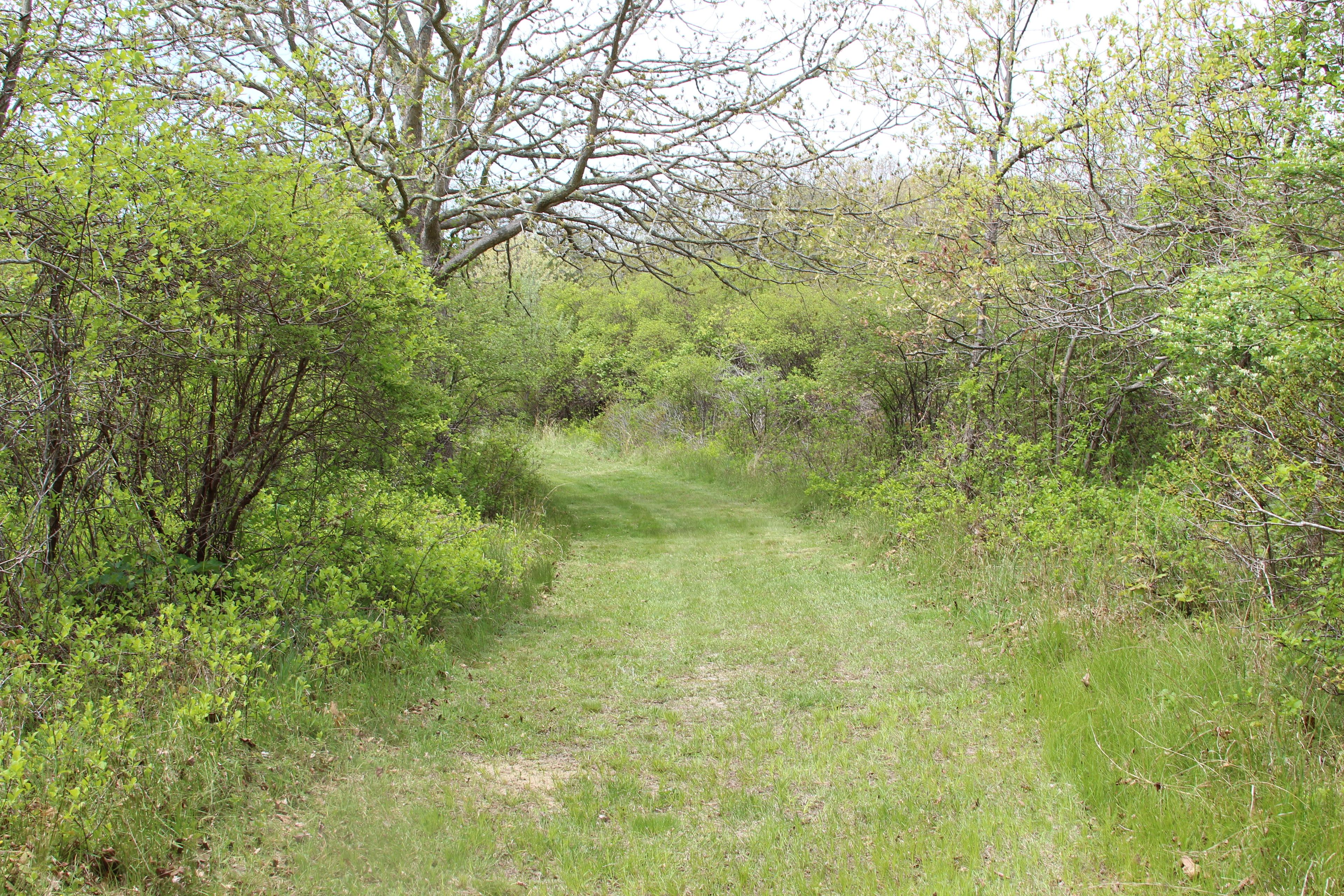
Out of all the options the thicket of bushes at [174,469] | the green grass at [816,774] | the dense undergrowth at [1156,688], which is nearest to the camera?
the dense undergrowth at [1156,688]

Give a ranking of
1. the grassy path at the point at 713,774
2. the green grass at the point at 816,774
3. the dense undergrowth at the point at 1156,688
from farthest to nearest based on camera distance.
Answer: the grassy path at the point at 713,774, the green grass at the point at 816,774, the dense undergrowth at the point at 1156,688

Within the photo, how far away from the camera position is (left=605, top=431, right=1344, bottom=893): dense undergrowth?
3484mm

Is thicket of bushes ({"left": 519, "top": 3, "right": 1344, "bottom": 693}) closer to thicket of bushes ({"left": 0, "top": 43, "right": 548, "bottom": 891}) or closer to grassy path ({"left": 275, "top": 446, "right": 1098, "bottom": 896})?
grassy path ({"left": 275, "top": 446, "right": 1098, "bottom": 896})

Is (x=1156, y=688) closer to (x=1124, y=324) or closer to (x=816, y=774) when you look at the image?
(x=816, y=774)

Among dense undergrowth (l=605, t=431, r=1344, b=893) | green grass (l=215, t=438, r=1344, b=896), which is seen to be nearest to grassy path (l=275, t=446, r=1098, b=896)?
green grass (l=215, t=438, r=1344, b=896)

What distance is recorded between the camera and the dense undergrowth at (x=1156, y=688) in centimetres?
348

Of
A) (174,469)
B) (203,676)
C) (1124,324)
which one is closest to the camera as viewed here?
(203,676)

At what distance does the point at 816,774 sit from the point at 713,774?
22.7 inches

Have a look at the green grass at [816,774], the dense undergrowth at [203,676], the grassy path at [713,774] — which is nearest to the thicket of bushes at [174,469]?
the dense undergrowth at [203,676]

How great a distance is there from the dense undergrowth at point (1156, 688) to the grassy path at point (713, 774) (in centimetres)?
27

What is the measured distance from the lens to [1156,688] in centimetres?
479

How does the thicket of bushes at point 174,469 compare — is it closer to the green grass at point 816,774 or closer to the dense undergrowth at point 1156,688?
the green grass at point 816,774

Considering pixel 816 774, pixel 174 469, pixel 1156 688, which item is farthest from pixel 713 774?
pixel 174 469

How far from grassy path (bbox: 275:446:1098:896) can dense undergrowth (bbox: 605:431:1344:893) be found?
0.27 metres
